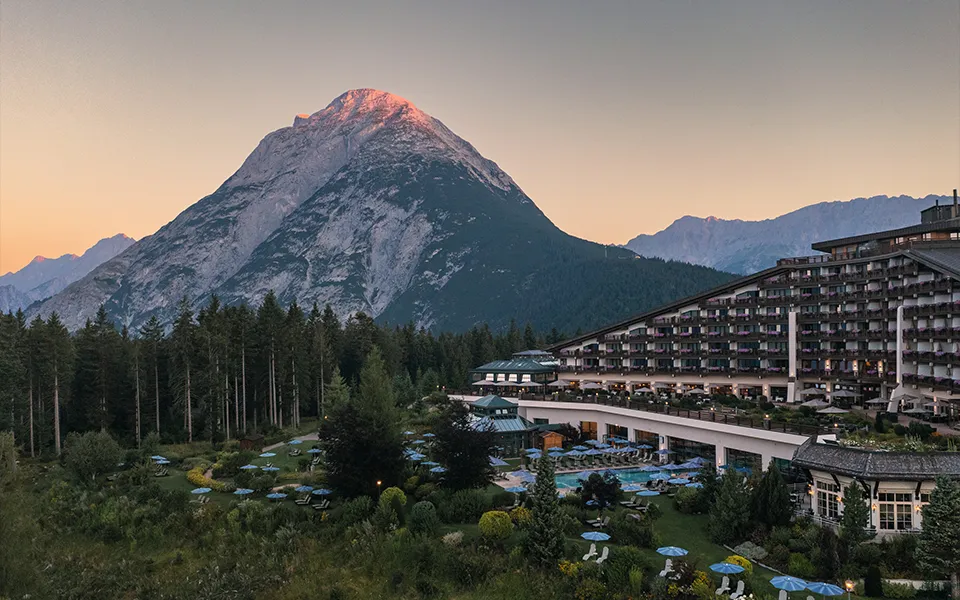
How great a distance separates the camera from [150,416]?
78.8 metres

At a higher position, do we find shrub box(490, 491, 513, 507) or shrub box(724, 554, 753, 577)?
shrub box(724, 554, 753, 577)

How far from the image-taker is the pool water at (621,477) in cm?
5619

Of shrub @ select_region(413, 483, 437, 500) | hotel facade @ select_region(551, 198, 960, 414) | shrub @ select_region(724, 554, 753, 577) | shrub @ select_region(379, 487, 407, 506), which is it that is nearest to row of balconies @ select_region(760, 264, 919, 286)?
hotel facade @ select_region(551, 198, 960, 414)

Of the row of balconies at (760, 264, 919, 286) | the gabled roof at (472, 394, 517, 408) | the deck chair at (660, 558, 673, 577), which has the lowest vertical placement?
the deck chair at (660, 558, 673, 577)

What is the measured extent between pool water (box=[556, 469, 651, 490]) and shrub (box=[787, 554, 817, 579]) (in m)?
21.6

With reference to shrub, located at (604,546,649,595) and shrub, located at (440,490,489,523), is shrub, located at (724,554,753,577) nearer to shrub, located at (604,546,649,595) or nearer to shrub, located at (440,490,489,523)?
shrub, located at (604,546,649,595)

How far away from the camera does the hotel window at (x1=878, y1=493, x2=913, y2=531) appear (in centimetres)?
3781

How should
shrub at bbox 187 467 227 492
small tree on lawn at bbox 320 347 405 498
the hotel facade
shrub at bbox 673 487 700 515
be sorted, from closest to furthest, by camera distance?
shrub at bbox 673 487 700 515 → small tree on lawn at bbox 320 347 405 498 → shrub at bbox 187 467 227 492 → the hotel facade

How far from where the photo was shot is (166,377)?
85.2 meters

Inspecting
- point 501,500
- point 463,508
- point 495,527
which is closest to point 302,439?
point 501,500

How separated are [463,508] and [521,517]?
4675 millimetres

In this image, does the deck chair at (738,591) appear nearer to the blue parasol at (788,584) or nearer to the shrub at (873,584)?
the blue parasol at (788,584)

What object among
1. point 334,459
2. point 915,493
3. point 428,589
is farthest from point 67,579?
point 915,493

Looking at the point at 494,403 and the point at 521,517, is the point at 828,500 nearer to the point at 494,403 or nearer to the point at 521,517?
the point at 521,517
